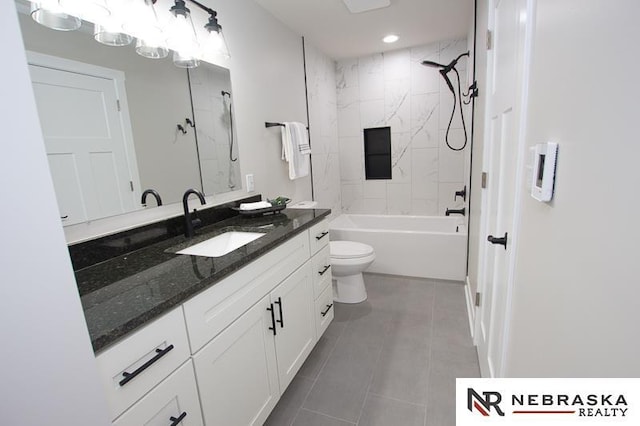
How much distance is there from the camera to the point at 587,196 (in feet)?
1.77

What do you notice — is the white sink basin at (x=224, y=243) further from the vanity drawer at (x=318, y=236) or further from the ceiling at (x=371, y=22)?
the ceiling at (x=371, y=22)

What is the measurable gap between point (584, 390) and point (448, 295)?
226cm

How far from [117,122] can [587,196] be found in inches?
63.5

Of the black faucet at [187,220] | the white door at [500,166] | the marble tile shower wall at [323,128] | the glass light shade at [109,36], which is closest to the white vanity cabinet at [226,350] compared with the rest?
the black faucet at [187,220]

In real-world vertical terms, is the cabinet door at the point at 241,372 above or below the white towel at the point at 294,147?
below

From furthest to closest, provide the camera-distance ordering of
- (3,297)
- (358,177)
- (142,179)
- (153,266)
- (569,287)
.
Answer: (358,177) < (142,179) < (153,266) < (569,287) < (3,297)

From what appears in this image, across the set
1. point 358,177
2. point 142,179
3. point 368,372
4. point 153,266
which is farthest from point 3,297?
point 358,177

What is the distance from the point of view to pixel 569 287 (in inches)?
24.0

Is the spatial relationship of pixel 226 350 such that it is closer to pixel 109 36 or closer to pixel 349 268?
pixel 109 36

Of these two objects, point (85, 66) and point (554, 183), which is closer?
point (554, 183)

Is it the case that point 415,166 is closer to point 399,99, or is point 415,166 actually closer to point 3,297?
point 399,99

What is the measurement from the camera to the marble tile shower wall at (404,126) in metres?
3.46

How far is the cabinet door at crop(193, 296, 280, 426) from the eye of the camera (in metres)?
1.06

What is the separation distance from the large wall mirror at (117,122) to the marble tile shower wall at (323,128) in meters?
1.45
